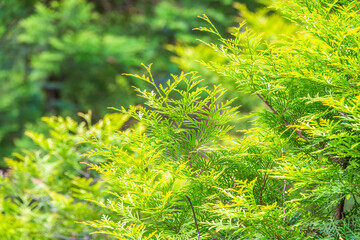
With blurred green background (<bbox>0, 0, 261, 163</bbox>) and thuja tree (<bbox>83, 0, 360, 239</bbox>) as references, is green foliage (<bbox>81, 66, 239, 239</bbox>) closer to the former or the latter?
thuja tree (<bbox>83, 0, 360, 239</bbox>)

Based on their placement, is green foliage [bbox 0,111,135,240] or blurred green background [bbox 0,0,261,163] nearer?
green foliage [bbox 0,111,135,240]

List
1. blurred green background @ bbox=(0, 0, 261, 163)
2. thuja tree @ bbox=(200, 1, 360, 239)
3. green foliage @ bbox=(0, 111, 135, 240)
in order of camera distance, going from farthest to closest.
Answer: blurred green background @ bbox=(0, 0, 261, 163) → green foliage @ bbox=(0, 111, 135, 240) → thuja tree @ bbox=(200, 1, 360, 239)

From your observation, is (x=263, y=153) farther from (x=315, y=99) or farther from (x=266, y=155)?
(x=315, y=99)

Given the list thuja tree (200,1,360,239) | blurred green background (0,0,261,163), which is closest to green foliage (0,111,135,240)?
thuja tree (200,1,360,239)

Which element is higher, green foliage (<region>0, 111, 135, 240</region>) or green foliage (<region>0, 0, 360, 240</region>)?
green foliage (<region>0, 0, 360, 240</region>)

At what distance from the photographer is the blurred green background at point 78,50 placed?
4547mm

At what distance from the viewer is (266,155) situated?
0.90 metres

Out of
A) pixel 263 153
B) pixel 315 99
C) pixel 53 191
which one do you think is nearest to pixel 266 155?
pixel 263 153

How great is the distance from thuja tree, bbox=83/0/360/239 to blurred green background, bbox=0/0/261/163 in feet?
10.4

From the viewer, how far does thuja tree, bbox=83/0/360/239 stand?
771 mm

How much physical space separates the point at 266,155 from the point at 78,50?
14.1 ft

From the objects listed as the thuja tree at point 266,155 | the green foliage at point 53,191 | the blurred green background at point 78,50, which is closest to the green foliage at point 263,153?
the thuja tree at point 266,155

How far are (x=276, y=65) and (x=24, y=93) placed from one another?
17.6 feet

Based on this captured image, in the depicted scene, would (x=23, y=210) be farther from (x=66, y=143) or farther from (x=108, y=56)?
(x=108, y=56)
